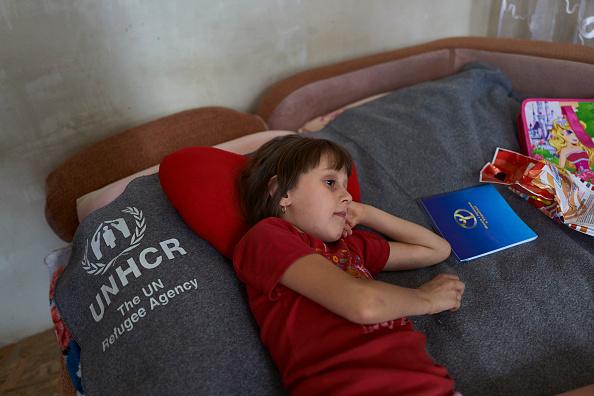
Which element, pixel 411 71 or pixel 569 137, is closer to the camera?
pixel 569 137

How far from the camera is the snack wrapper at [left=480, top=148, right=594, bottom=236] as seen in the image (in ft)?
3.74

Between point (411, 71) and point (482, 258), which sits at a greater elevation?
point (411, 71)

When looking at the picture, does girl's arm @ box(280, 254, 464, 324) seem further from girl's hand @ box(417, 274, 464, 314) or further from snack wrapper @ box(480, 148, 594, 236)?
snack wrapper @ box(480, 148, 594, 236)

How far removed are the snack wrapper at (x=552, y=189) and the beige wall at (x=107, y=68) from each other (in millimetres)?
793

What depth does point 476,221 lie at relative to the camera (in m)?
1.17

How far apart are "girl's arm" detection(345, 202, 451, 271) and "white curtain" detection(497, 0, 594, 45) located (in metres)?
1.10

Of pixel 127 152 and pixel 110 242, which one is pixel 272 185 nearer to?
pixel 110 242

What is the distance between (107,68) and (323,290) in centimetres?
96

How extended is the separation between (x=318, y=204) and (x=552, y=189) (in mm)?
661

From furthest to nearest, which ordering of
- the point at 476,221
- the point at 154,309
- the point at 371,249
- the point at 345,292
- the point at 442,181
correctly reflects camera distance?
1. the point at 442,181
2. the point at 476,221
3. the point at 371,249
4. the point at 154,309
5. the point at 345,292

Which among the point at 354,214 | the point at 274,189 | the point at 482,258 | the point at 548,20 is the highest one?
the point at 548,20

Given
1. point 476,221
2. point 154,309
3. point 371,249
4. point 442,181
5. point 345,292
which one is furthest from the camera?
point 442,181

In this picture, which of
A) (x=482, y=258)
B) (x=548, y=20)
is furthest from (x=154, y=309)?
(x=548, y=20)

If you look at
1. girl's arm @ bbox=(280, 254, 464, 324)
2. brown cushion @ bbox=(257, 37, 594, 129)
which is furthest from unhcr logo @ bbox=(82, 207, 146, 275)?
brown cushion @ bbox=(257, 37, 594, 129)
